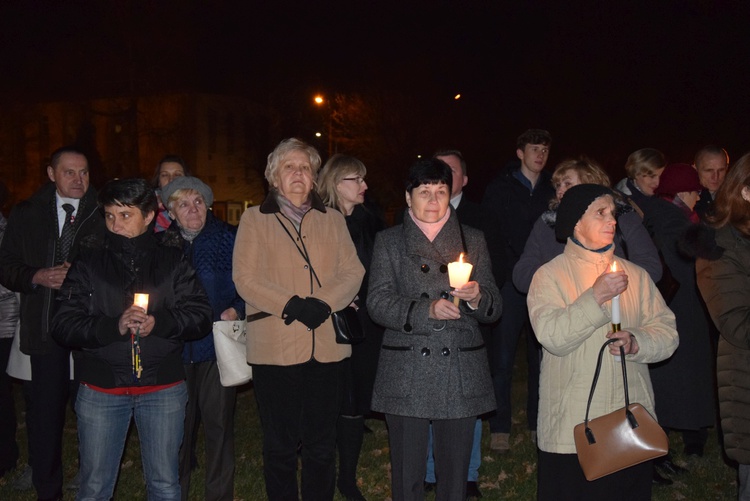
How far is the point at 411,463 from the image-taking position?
4.73 metres

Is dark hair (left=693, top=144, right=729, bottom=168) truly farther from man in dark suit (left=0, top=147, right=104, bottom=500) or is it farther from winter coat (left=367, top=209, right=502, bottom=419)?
man in dark suit (left=0, top=147, right=104, bottom=500)

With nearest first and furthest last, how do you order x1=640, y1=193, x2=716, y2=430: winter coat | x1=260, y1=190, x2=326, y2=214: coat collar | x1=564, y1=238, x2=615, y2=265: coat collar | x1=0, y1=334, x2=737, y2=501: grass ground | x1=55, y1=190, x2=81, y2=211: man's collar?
x1=564, y1=238, x2=615, y2=265: coat collar, x1=260, y1=190, x2=326, y2=214: coat collar, x1=55, y1=190, x2=81, y2=211: man's collar, x1=0, y1=334, x2=737, y2=501: grass ground, x1=640, y1=193, x2=716, y2=430: winter coat

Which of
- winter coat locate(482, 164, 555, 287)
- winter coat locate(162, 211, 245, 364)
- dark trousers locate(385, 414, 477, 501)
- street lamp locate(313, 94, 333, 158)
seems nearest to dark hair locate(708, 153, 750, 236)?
dark trousers locate(385, 414, 477, 501)

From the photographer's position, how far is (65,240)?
19.3 ft

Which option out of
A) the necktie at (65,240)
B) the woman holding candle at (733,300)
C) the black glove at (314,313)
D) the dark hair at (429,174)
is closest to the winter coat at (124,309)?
the black glove at (314,313)

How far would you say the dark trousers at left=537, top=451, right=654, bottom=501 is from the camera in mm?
4277

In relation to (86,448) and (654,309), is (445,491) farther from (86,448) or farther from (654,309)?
(86,448)

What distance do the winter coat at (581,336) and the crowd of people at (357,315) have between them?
0.01m

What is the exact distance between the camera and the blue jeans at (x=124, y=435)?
4426 millimetres

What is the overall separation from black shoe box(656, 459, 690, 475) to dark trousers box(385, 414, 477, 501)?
9.08ft

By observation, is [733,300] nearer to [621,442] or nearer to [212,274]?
[621,442]

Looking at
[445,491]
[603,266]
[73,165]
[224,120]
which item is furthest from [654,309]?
[224,120]

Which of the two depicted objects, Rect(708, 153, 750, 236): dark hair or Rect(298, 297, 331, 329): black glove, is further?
Rect(298, 297, 331, 329): black glove

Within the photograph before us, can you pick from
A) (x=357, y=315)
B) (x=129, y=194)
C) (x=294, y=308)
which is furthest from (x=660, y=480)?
(x=129, y=194)
